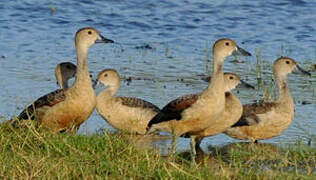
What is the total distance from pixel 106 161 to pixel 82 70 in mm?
2975

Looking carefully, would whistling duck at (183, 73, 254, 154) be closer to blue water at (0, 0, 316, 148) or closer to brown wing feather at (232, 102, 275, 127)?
blue water at (0, 0, 316, 148)

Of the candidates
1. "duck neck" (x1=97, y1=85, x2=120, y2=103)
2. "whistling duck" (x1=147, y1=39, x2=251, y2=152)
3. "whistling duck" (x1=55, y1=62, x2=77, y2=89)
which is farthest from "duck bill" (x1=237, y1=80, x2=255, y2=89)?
"whistling duck" (x1=55, y1=62, x2=77, y2=89)

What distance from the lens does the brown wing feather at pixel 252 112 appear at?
Result: 11.1 m

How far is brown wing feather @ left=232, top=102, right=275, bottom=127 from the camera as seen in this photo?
11148mm

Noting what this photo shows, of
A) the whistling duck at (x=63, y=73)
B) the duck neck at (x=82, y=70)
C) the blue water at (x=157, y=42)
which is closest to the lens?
the duck neck at (x=82, y=70)

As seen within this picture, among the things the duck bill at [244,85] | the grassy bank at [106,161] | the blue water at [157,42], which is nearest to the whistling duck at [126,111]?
the blue water at [157,42]

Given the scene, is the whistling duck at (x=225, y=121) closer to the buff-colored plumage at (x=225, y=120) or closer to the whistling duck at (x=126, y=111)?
the buff-colored plumage at (x=225, y=120)

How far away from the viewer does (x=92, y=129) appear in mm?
10898

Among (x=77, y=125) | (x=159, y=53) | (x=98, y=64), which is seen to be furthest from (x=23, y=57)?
(x=77, y=125)

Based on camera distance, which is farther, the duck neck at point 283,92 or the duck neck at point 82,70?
the duck neck at point 283,92

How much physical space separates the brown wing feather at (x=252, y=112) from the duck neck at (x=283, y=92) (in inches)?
6.5

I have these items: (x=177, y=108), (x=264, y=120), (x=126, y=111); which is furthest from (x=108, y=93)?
(x=264, y=120)

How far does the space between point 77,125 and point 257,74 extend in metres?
3.59

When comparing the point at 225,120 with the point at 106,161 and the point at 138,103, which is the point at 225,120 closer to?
the point at 138,103
